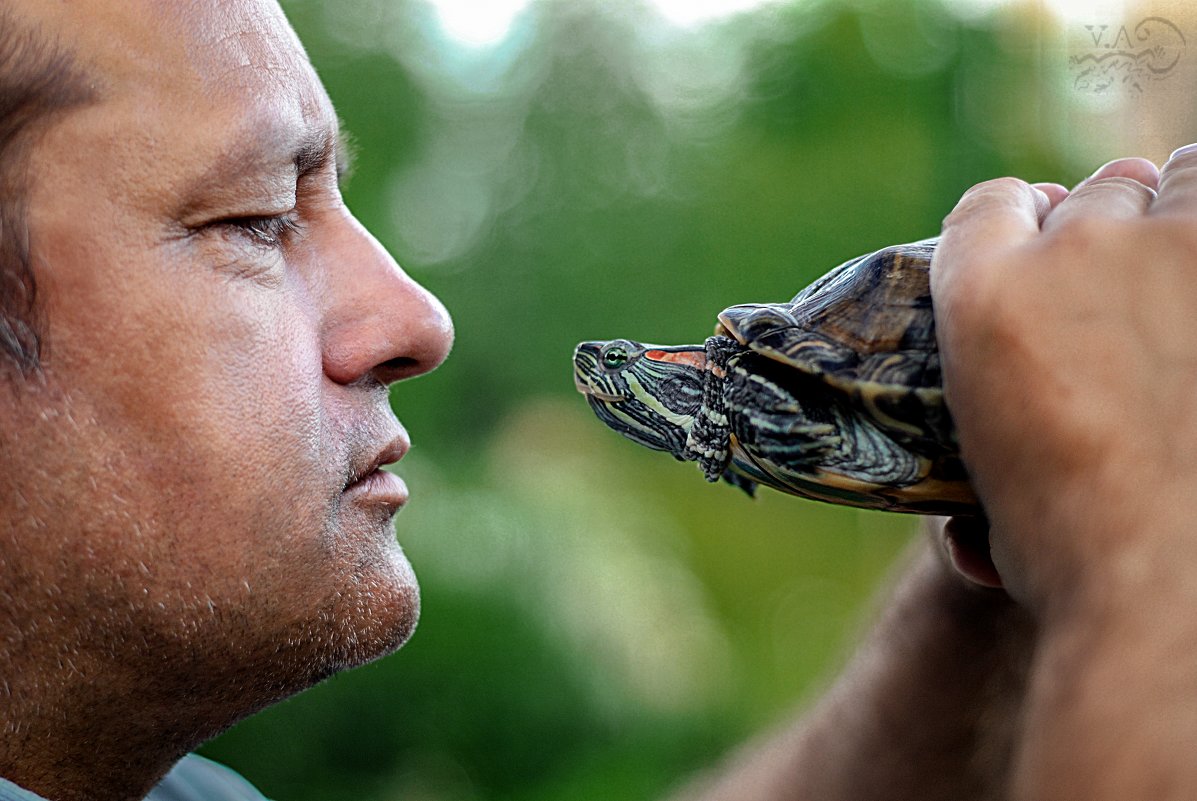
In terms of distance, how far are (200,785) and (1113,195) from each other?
0.79 m

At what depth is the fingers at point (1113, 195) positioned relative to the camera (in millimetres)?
556

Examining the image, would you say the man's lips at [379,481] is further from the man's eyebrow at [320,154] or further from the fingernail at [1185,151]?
the fingernail at [1185,151]

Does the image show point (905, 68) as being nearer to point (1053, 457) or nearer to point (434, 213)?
point (434, 213)

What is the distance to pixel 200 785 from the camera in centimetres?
87

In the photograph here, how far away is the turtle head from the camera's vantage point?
0.88 metres

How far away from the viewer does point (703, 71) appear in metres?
4.63

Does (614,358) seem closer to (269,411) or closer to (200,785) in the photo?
(269,411)

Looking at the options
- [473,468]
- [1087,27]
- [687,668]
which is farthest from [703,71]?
[1087,27]

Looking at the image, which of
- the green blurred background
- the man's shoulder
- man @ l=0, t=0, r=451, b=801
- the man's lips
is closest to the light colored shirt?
the man's shoulder

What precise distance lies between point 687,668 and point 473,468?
1196mm

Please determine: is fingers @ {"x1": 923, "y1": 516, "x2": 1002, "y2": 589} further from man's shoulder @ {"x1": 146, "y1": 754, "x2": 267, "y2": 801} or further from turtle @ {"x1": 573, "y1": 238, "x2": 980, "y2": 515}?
man's shoulder @ {"x1": 146, "y1": 754, "x2": 267, "y2": 801}

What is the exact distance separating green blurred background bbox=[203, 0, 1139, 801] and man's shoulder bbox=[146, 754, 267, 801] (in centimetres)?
245

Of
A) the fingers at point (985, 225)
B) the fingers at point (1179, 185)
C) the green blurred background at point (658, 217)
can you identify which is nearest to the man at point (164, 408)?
the fingers at point (985, 225)

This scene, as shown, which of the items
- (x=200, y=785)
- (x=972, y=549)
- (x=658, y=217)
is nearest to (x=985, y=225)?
(x=972, y=549)
